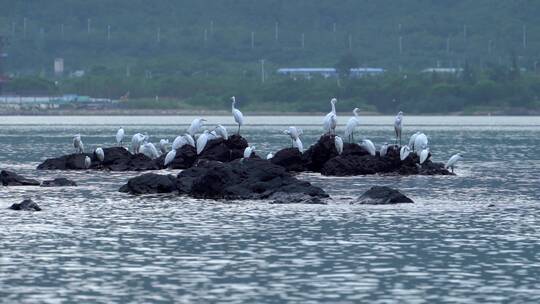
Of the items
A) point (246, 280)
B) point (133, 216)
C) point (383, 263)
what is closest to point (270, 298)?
point (246, 280)

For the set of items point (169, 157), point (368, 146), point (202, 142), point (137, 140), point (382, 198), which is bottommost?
point (382, 198)

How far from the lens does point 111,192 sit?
61.5 m

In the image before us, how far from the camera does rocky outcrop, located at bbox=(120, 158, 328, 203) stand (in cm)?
5650

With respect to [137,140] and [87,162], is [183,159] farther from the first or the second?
[87,162]

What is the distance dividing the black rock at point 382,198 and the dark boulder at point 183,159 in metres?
21.0

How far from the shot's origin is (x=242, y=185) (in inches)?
2280

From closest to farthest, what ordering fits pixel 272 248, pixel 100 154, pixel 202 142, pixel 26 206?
pixel 272 248
pixel 26 206
pixel 202 142
pixel 100 154

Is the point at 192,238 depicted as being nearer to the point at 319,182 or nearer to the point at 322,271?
the point at 322,271

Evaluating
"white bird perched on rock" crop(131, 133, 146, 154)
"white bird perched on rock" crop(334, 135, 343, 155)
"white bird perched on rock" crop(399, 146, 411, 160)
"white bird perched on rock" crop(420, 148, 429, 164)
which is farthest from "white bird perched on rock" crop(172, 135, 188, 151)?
"white bird perched on rock" crop(420, 148, 429, 164)

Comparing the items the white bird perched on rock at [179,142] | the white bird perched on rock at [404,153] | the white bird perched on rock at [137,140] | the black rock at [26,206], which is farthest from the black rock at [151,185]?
the white bird perched on rock at [137,140]

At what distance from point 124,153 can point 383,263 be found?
3899 centimetres

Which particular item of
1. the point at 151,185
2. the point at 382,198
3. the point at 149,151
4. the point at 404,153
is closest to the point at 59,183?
the point at 151,185

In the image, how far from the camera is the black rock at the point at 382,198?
55.0 metres

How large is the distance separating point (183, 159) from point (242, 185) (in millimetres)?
18605
